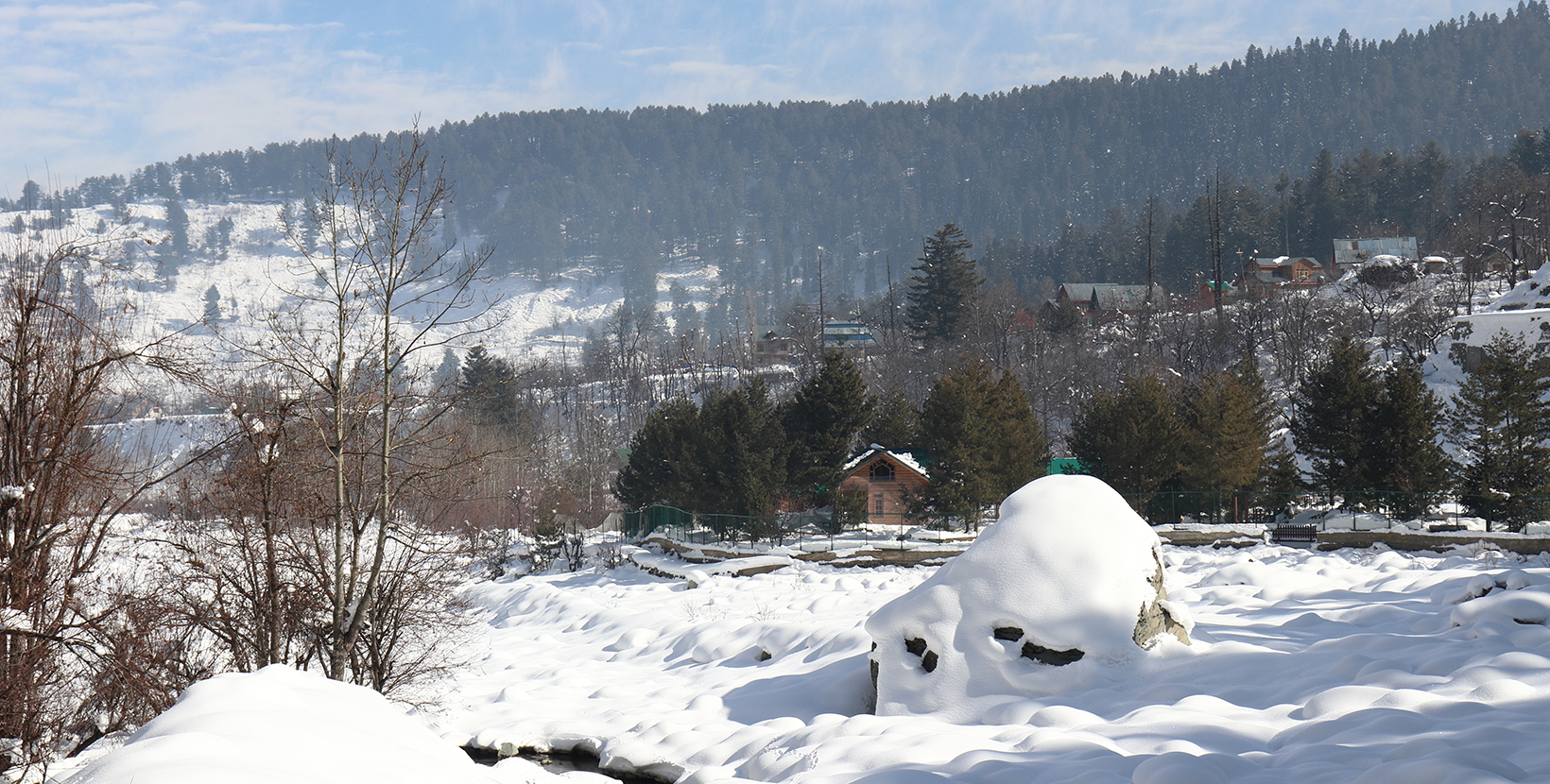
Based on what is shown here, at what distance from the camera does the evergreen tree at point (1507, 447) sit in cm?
2638

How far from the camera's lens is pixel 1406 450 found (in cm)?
2941

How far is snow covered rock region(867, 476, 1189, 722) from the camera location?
1188cm

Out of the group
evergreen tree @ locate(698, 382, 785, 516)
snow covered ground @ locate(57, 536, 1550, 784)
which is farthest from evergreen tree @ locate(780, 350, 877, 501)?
snow covered ground @ locate(57, 536, 1550, 784)

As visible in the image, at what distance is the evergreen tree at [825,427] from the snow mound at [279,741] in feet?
91.5

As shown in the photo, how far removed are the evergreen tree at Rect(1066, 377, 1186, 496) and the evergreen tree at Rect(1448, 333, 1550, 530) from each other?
27.1 ft

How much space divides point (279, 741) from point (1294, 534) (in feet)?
92.7

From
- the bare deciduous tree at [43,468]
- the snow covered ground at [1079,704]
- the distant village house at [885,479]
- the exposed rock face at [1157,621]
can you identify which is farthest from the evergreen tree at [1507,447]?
the bare deciduous tree at [43,468]

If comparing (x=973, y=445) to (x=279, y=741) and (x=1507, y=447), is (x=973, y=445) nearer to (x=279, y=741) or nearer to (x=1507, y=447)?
(x=1507, y=447)

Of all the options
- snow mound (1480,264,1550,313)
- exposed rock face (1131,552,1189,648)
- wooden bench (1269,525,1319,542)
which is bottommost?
wooden bench (1269,525,1319,542)

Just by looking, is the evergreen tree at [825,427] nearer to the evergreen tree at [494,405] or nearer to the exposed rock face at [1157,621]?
the exposed rock face at [1157,621]

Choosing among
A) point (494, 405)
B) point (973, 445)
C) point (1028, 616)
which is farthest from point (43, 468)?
point (494, 405)

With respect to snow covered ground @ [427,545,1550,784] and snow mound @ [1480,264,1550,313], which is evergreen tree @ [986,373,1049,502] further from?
snow mound @ [1480,264,1550,313]

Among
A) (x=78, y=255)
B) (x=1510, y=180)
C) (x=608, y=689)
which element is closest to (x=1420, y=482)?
(x=608, y=689)

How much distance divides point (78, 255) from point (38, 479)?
227cm
